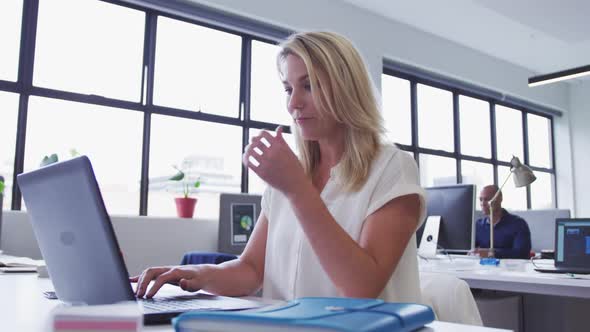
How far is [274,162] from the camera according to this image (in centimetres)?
92

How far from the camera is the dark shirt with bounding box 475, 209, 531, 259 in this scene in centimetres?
383

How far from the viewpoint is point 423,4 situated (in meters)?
5.27

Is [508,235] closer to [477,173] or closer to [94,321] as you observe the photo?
[477,173]

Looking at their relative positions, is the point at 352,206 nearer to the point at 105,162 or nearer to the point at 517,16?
the point at 105,162

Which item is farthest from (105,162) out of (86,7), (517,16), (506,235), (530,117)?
(530,117)

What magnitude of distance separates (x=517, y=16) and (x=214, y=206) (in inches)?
144

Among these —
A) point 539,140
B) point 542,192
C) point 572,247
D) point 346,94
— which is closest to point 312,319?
point 346,94

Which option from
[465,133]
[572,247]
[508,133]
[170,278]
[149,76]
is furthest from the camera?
[508,133]

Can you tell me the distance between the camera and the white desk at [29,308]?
650mm

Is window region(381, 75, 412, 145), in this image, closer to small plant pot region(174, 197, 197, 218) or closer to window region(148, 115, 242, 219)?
window region(148, 115, 242, 219)

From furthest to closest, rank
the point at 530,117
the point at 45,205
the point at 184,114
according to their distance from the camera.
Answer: the point at 530,117 < the point at 184,114 < the point at 45,205

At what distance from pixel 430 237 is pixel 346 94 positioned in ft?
5.43

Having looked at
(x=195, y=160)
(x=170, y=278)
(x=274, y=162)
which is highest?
(x=195, y=160)

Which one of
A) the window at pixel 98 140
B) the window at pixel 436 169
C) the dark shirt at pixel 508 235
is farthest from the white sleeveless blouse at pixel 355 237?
the window at pixel 436 169
